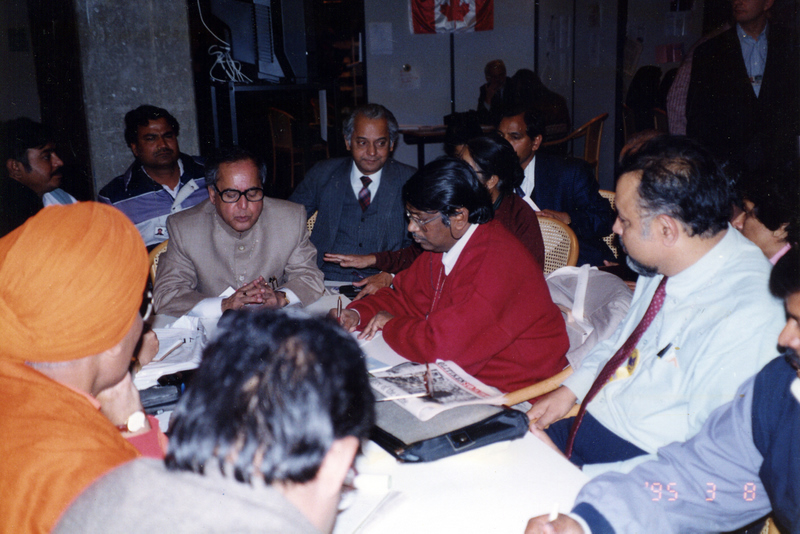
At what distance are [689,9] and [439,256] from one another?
269 inches

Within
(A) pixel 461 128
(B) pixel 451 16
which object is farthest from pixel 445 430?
(B) pixel 451 16

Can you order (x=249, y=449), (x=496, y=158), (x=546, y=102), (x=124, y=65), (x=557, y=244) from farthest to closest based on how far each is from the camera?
(x=546, y=102) < (x=124, y=65) < (x=557, y=244) < (x=496, y=158) < (x=249, y=449)

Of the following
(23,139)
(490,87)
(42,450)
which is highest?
(490,87)

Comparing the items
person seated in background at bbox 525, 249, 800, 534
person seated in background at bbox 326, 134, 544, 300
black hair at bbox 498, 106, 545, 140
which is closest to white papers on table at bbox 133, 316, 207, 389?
person seated in background at bbox 326, 134, 544, 300

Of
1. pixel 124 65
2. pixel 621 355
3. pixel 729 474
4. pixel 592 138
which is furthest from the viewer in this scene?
pixel 592 138

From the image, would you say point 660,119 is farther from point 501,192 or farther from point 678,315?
point 678,315

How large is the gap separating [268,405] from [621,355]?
1.33m

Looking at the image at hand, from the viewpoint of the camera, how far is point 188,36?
4.38 meters

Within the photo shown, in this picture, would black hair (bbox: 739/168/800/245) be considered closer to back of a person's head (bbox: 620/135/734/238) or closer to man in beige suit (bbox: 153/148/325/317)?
back of a person's head (bbox: 620/135/734/238)

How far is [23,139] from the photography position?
3.49 meters

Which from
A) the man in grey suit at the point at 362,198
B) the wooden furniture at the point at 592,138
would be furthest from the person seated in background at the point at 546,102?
the man in grey suit at the point at 362,198

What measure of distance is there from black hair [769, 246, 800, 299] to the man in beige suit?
1.83m

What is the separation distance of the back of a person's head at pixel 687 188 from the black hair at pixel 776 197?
42cm

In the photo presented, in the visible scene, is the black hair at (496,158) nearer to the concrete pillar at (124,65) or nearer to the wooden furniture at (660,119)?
the concrete pillar at (124,65)
